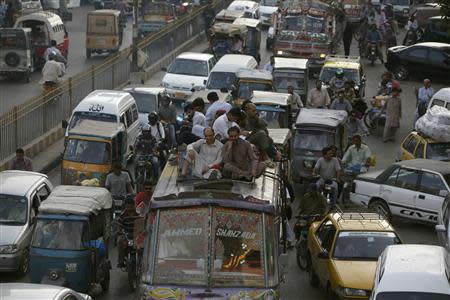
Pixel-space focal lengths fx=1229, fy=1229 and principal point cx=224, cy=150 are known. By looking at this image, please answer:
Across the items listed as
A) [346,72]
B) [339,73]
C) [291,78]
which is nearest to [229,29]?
[346,72]

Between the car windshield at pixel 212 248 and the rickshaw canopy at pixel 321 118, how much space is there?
12.4 m

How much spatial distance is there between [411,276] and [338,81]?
21.5 meters

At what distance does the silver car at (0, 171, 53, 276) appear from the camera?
20.2m

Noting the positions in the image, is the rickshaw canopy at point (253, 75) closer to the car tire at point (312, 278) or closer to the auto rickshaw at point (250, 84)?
the auto rickshaw at point (250, 84)

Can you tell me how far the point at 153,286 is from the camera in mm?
14531

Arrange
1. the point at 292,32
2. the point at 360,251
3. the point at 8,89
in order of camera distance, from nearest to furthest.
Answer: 1. the point at 360,251
2. the point at 8,89
3. the point at 292,32

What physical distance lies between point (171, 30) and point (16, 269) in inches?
1106

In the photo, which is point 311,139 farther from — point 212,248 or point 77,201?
point 212,248

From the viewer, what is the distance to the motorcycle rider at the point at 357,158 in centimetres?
2612

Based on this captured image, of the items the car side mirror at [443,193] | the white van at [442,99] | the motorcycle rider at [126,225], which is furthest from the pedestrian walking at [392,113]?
the motorcycle rider at [126,225]

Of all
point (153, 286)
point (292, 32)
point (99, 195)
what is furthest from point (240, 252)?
point (292, 32)

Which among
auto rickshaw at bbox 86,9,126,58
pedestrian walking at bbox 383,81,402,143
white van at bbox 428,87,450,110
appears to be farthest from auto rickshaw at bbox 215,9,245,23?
white van at bbox 428,87,450,110

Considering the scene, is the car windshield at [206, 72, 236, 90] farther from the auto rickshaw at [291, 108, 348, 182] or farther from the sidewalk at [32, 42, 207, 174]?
the auto rickshaw at [291, 108, 348, 182]

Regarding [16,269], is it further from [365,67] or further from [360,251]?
[365,67]
